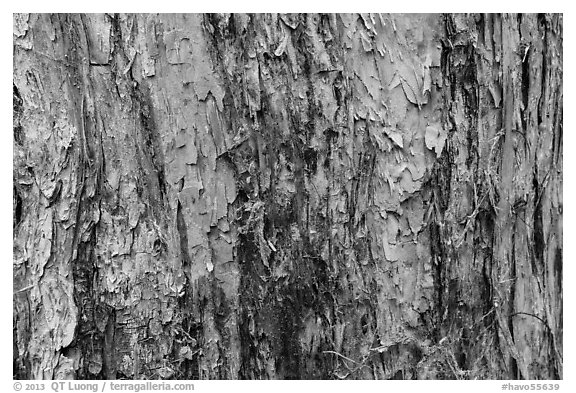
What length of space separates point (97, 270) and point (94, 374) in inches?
9.1

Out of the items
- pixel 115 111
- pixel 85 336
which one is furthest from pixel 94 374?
pixel 115 111

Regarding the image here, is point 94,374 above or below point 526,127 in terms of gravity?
below

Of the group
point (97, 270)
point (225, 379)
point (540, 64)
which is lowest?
point (225, 379)

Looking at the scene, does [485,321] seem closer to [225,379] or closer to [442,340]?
[442,340]

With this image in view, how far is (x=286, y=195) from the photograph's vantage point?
1111 mm

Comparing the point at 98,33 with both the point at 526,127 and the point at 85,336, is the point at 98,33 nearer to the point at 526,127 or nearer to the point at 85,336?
the point at 85,336

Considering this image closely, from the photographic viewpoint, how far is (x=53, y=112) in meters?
1.11

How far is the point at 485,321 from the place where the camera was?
114 centimetres

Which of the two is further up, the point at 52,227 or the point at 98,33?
the point at 98,33

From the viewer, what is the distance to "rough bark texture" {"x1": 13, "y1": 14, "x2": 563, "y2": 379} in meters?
1.09

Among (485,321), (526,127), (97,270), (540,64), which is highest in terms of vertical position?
(540,64)

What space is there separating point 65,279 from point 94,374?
22 cm

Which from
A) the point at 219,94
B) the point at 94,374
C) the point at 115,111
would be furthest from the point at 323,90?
the point at 94,374

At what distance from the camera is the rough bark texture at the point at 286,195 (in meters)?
1.09
